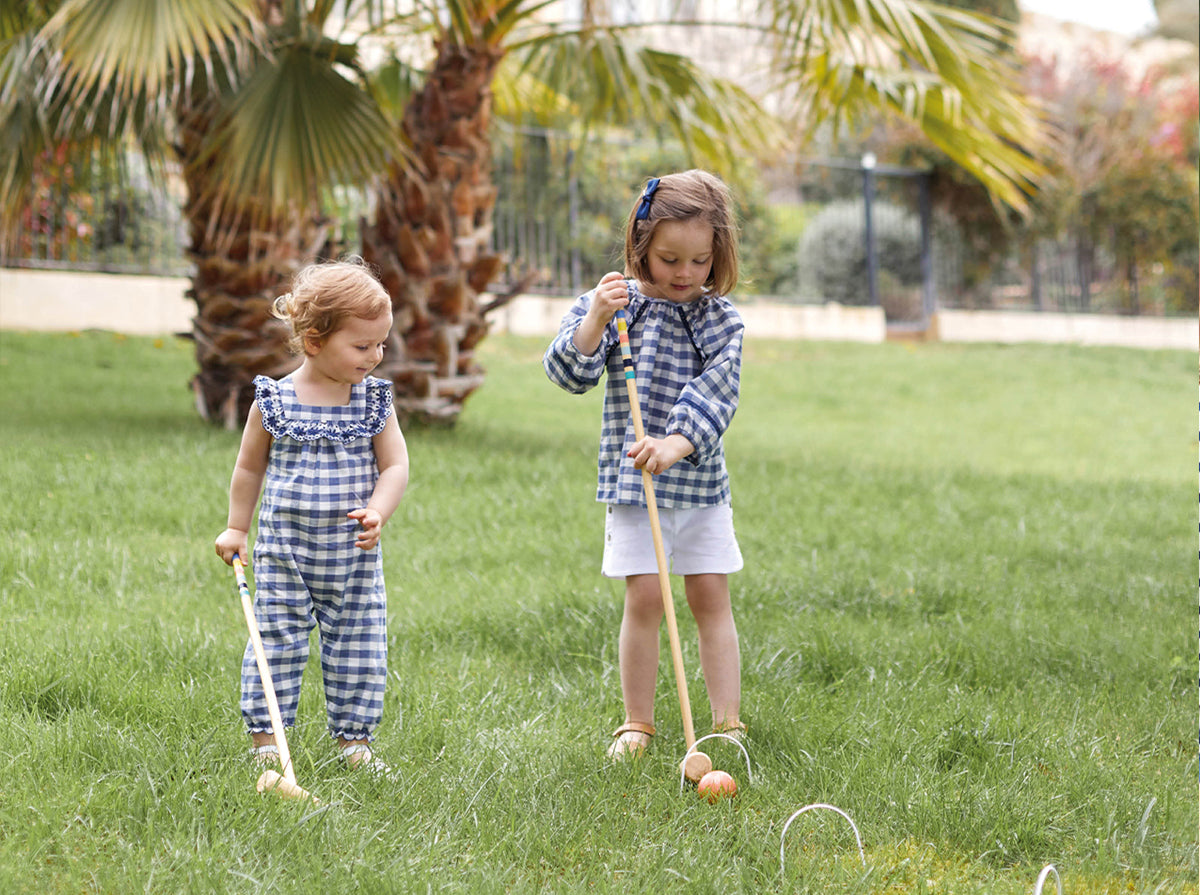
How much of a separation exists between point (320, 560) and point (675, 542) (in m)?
0.90

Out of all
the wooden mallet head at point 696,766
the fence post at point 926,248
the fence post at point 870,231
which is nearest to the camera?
the wooden mallet head at point 696,766

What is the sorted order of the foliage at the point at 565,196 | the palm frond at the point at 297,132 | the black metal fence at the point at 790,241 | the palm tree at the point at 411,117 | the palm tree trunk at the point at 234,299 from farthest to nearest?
the foliage at the point at 565,196
the black metal fence at the point at 790,241
the palm tree trunk at the point at 234,299
the palm tree at the point at 411,117
the palm frond at the point at 297,132

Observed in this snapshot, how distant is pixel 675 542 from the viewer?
9.97ft

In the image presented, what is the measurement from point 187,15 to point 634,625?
4.23 metres

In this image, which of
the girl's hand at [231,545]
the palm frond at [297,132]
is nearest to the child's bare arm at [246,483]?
the girl's hand at [231,545]

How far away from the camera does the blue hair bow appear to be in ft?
9.39

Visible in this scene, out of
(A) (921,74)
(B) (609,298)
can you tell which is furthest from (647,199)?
(A) (921,74)

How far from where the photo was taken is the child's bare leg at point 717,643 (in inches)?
119

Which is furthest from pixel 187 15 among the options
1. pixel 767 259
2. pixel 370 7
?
pixel 767 259

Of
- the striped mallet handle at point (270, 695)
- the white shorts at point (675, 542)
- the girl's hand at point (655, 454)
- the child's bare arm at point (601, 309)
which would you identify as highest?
the child's bare arm at point (601, 309)

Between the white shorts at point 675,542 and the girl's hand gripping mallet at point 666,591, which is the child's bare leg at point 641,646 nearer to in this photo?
the white shorts at point 675,542

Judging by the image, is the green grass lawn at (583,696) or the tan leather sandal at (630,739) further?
the tan leather sandal at (630,739)

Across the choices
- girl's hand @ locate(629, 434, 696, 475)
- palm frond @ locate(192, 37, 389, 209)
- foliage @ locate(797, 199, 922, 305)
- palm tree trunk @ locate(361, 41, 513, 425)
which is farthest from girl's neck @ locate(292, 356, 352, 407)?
foliage @ locate(797, 199, 922, 305)

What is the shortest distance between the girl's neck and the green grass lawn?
764mm
